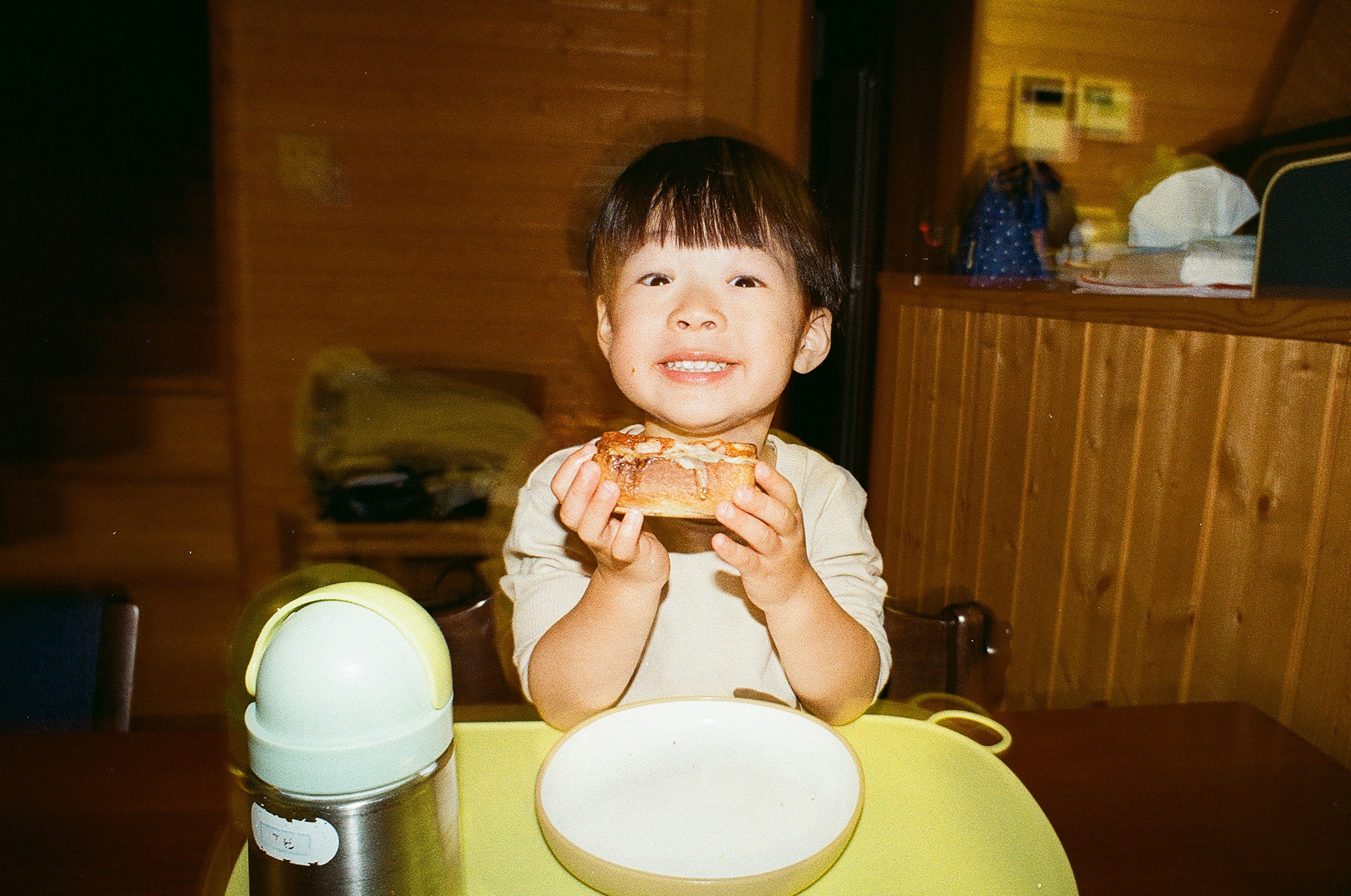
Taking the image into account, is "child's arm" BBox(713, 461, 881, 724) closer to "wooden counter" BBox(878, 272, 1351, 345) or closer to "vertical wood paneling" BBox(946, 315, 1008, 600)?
"wooden counter" BBox(878, 272, 1351, 345)

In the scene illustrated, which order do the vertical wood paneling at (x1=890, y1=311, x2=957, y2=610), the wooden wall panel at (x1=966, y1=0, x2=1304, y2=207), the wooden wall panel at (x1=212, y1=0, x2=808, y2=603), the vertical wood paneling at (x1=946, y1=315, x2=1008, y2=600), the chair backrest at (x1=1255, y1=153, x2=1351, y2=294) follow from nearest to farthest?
the chair backrest at (x1=1255, y1=153, x2=1351, y2=294), the vertical wood paneling at (x1=946, y1=315, x2=1008, y2=600), the vertical wood paneling at (x1=890, y1=311, x2=957, y2=610), the wooden wall panel at (x1=966, y1=0, x2=1304, y2=207), the wooden wall panel at (x1=212, y1=0, x2=808, y2=603)

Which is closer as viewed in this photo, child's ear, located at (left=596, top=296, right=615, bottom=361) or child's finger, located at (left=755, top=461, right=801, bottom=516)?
child's finger, located at (left=755, top=461, right=801, bottom=516)

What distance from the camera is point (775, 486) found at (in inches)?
32.1

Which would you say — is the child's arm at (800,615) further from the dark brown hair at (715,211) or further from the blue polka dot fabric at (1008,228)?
the blue polka dot fabric at (1008,228)

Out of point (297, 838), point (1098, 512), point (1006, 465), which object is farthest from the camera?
point (1006, 465)

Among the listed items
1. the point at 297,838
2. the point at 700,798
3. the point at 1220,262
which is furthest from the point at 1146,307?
the point at 297,838

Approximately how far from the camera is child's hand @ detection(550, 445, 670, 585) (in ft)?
2.71

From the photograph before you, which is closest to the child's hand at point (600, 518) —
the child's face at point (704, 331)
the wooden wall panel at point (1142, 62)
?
the child's face at point (704, 331)

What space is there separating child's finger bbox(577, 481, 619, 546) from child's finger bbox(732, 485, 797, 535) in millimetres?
126

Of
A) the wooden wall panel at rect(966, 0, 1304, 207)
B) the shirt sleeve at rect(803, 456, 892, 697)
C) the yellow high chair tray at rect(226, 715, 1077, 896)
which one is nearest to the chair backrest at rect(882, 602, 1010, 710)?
the shirt sleeve at rect(803, 456, 892, 697)

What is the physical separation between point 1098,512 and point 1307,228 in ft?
2.07

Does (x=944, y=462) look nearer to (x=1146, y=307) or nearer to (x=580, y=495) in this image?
(x=1146, y=307)

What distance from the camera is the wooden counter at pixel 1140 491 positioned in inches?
43.9

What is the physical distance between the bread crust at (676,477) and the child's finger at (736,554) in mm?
29
